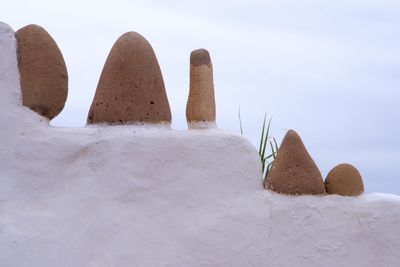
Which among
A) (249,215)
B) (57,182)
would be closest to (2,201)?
(57,182)

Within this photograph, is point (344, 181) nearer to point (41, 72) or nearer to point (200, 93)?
point (200, 93)

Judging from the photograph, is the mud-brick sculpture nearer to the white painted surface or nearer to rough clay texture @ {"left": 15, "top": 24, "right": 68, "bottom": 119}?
the white painted surface

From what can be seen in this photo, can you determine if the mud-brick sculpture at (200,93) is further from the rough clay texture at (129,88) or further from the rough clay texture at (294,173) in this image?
the rough clay texture at (294,173)

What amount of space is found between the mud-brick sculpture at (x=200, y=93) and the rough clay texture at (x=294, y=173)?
0.53m

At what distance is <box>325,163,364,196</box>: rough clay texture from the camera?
13.6 ft

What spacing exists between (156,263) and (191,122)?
97cm

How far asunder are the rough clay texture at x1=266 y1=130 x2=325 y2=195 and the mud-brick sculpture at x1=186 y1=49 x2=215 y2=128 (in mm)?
533

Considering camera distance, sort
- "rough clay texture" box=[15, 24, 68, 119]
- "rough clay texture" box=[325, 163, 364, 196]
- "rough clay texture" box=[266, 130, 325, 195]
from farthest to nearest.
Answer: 1. "rough clay texture" box=[325, 163, 364, 196]
2. "rough clay texture" box=[266, 130, 325, 195]
3. "rough clay texture" box=[15, 24, 68, 119]

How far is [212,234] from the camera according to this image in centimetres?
380

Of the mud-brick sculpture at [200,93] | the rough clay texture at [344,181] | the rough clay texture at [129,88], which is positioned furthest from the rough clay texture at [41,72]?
the rough clay texture at [344,181]

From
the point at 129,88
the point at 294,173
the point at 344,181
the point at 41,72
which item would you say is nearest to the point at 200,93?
the point at 129,88

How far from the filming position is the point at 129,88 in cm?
391

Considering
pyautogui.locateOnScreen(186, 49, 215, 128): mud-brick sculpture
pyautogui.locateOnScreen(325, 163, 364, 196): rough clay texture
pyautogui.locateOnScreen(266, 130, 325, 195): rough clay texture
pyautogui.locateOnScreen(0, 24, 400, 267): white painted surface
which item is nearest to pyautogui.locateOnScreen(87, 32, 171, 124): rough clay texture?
pyautogui.locateOnScreen(0, 24, 400, 267): white painted surface

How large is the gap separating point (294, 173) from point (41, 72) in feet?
5.73
